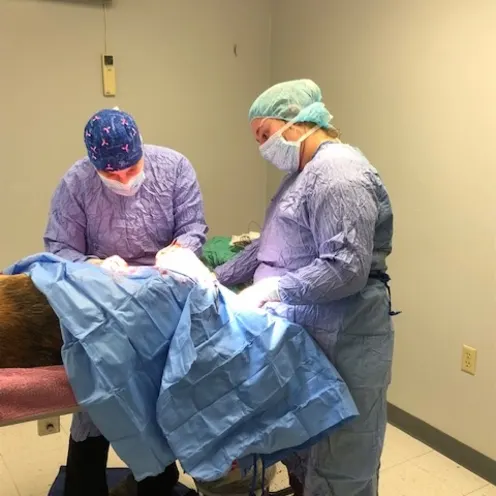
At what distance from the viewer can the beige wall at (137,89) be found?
8.48 feet

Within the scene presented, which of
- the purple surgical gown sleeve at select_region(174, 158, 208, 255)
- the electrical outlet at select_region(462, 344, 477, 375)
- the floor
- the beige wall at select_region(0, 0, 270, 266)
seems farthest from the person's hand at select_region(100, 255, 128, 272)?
the electrical outlet at select_region(462, 344, 477, 375)

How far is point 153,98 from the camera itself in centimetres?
287

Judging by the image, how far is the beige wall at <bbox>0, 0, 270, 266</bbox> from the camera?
2586mm

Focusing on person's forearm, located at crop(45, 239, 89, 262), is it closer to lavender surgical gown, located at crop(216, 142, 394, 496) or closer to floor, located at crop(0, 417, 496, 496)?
lavender surgical gown, located at crop(216, 142, 394, 496)

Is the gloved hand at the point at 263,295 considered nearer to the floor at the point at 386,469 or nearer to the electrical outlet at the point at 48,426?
the electrical outlet at the point at 48,426

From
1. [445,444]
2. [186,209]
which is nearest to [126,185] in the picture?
[186,209]

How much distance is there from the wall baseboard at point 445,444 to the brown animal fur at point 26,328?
171 centimetres

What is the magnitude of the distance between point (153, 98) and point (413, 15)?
1246 mm

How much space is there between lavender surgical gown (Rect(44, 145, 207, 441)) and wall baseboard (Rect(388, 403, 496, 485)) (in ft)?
4.36

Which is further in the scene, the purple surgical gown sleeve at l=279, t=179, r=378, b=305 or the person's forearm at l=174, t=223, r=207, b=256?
the person's forearm at l=174, t=223, r=207, b=256

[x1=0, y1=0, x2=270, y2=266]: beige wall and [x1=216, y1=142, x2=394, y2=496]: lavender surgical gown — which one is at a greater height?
[x1=0, y1=0, x2=270, y2=266]: beige wall

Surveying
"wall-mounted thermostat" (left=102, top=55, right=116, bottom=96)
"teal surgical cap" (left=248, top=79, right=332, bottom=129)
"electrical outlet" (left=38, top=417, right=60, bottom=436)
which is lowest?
"electrical outlet" (left=38, top=417, right=60, bottom=436)

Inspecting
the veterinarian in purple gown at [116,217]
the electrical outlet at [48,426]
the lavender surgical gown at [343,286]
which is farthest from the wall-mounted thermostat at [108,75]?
the electrical outlet at [48,426]

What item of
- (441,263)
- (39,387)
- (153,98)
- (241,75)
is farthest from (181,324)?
(241,75)
